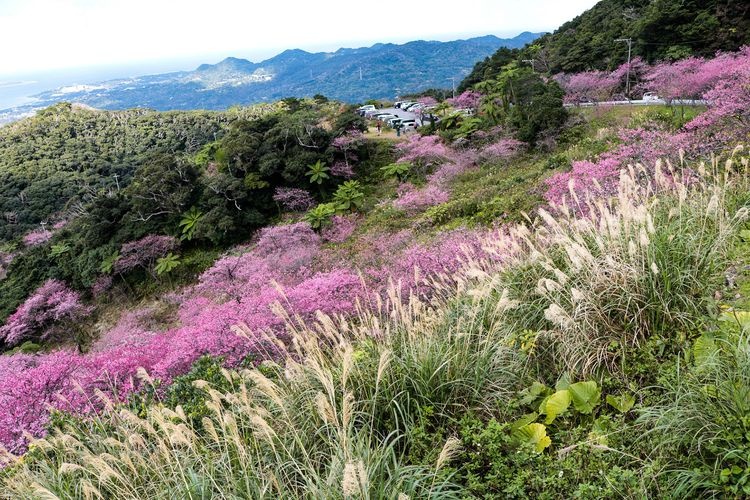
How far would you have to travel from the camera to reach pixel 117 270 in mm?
18688

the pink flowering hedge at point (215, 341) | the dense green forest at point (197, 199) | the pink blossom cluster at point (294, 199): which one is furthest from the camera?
the pink blossom cluster at point (294, 199)

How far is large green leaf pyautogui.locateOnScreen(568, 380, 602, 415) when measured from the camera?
3090mm

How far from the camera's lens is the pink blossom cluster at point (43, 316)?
59.3 ft

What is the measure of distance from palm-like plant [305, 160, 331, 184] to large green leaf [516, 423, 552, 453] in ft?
56.7

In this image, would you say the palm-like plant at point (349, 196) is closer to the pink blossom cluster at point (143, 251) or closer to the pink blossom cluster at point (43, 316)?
the pink blossom cluster at point (143, 251)

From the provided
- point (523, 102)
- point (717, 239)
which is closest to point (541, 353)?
point (717, 239)

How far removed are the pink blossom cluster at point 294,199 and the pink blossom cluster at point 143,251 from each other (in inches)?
194

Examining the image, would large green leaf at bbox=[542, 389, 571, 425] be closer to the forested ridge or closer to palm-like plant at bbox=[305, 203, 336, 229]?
the forested ridge

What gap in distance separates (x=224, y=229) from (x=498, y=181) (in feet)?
36.5

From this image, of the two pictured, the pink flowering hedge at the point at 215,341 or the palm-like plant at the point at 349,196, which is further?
the palm-like plant at the point at 349,196

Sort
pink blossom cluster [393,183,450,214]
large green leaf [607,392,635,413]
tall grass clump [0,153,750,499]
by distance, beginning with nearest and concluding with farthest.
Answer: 1. tall grass clump [0,153,750,499]
2. large green leaf [607,392,635,413]
3. pink blossom cluster [393,183,450,214]

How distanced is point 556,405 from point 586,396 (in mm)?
222

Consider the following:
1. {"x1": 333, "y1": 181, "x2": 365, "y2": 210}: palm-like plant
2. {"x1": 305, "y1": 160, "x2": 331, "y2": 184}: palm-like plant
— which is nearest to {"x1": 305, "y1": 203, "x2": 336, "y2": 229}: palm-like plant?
{"x1": 333, "y1": 181, "x2": 365, "y2": 210}: palm-like plant

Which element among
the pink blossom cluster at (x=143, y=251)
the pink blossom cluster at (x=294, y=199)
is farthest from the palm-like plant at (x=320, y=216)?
the pink blossom cluster at (x=143, y=251)
